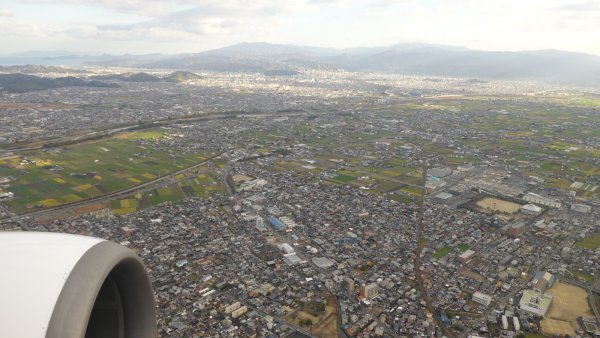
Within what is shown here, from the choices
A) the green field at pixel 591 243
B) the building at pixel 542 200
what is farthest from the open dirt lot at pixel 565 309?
the building at pixel 542 200

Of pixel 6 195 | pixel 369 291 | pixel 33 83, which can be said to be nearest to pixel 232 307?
pixel 369 291

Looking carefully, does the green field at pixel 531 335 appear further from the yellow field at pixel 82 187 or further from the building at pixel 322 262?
the yellow field at pixel 82 187

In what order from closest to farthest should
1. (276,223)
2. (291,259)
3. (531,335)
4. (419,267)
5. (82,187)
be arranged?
(531,335)
(419,267)
(291,259)
(276,223)
(82,187)

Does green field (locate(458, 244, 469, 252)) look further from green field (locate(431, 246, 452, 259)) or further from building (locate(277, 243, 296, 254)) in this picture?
building (locate(277, 243, 296, 254))

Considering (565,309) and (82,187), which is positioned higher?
(82,187)

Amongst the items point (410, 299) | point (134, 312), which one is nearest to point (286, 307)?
point (410, 299)

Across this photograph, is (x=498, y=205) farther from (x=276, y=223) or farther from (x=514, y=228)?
(x=276, y=223)

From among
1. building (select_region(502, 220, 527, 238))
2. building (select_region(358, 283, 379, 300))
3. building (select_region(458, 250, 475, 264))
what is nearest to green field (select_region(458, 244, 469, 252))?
building (select_region(458, 250, 475, 264))
